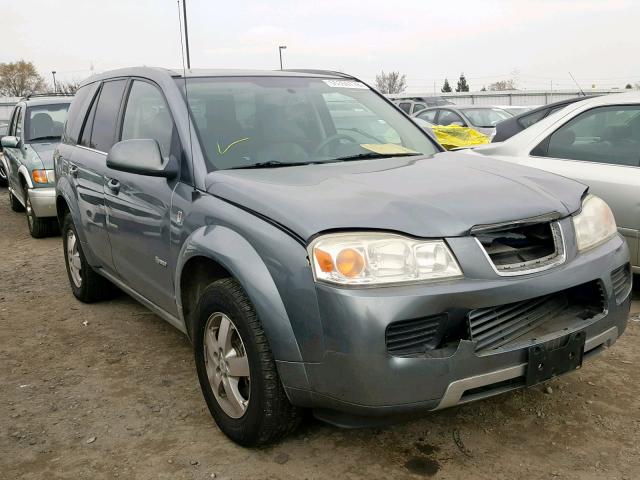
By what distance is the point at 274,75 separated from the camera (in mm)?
3850

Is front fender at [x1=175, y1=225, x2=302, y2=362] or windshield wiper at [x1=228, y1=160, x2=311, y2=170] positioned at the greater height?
windshield wiper at [x1=228, y1=160, x2=311, y2=170]

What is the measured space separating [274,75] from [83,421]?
221 centimetres

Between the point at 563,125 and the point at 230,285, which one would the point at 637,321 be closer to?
the point at 563,125

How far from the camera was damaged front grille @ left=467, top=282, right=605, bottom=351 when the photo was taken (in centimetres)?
234

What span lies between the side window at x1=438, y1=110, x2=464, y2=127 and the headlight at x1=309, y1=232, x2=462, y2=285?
1077cm

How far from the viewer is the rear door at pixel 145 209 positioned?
129 inches

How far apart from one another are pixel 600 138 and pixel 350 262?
11.1ft

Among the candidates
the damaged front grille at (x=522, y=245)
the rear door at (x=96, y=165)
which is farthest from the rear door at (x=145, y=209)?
Result: the damaged front grille at (x=522, y=245)

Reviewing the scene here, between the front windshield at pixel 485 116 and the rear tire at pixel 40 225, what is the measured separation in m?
8.14

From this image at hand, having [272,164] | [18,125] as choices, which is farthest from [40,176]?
[272,164]

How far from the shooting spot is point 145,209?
3434 millimetres

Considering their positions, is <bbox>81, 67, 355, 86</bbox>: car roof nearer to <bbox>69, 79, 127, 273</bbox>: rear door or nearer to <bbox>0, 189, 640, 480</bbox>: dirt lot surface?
<bbox>69, 79, 127, 273</bbox>: rear door

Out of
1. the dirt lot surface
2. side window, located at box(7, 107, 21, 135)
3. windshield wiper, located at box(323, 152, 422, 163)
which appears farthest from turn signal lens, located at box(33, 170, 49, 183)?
windshield wiper, located at box(323, 152, 422, 163)

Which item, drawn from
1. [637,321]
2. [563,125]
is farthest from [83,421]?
[563,125]
